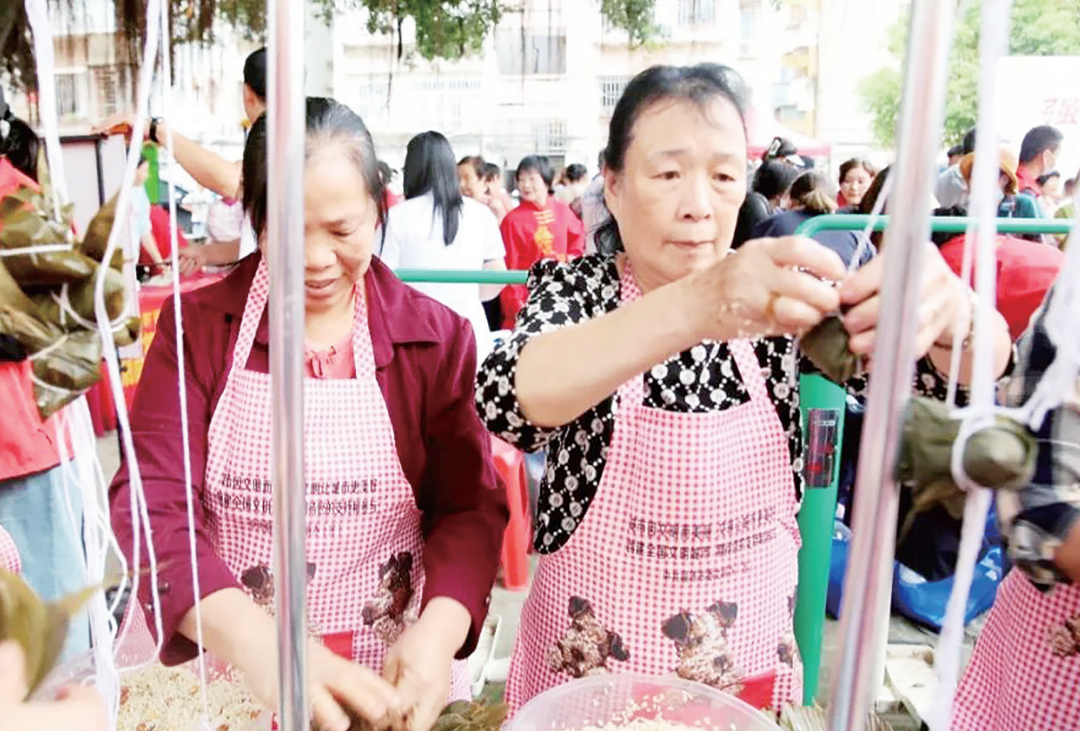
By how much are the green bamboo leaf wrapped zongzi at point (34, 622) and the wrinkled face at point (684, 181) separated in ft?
2.06

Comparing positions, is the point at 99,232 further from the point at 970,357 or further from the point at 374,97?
the point at 374,97

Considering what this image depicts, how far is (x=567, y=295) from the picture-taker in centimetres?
105

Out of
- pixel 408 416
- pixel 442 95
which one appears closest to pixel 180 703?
pixel 408 416

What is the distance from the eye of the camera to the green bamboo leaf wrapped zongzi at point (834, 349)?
0.64 m

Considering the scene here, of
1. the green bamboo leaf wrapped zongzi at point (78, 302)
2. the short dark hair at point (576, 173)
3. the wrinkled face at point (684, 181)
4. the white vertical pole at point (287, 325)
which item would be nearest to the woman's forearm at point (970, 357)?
the wrinkled face at point (684, 181)

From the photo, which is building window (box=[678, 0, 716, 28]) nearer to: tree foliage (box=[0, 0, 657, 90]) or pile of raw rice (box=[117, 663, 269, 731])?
tree foliage (box=[0, 0, 657, 90])

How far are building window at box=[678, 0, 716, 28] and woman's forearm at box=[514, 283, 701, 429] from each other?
837 millimetres

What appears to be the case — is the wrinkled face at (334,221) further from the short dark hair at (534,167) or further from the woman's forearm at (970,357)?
the short dark hair at (534,167)

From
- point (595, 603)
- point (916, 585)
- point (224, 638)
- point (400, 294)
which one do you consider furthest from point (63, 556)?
point (916, 585)

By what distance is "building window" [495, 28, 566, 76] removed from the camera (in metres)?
1.28

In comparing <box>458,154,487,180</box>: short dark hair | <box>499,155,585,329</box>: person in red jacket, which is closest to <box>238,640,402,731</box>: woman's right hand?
<box>499,155,585,329</box>: person in red jacket

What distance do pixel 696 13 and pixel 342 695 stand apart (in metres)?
1.39

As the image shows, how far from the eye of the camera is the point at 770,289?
0.65m

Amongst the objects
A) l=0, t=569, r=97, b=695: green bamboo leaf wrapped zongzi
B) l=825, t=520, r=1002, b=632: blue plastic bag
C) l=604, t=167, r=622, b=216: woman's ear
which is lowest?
l=825, t=520, r=1002, b=632: blue plastic bag
